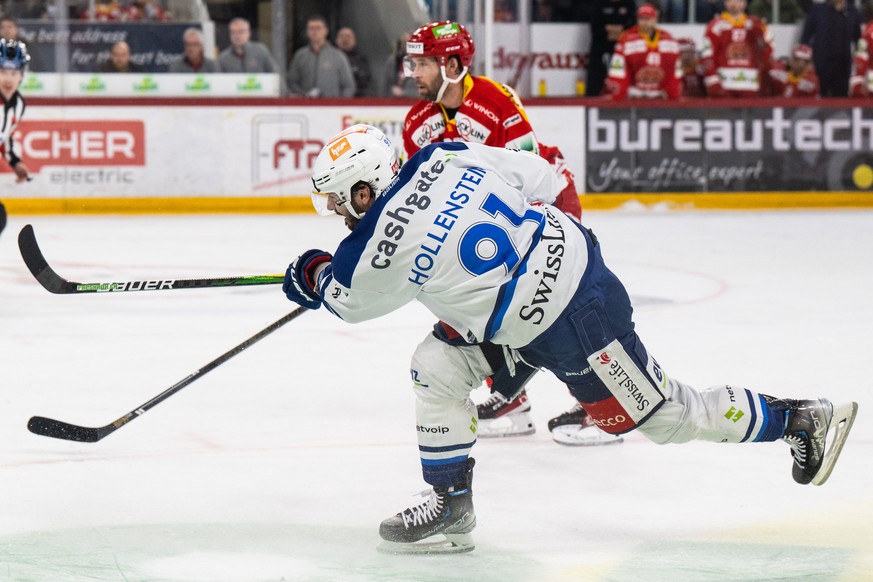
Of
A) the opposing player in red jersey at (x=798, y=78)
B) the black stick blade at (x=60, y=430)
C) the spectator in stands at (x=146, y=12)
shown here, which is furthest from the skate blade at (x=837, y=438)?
the opposing player in red jersey at (x=798, y=78)

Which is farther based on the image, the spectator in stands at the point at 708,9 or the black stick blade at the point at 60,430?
the spectator in stands at the point at 708,9

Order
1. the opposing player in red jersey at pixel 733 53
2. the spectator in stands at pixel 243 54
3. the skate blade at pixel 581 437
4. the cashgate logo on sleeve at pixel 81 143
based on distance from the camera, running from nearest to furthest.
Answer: the skate blade at pixel 581 437 < the cashgate logo on sleeve at pixel 81 143 < the spectator in stands at pixel 243 54 < the opposing player in red jersey at pixel 733 53

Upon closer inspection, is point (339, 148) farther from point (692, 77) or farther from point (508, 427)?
point (692, 77)

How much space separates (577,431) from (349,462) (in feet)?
2.21

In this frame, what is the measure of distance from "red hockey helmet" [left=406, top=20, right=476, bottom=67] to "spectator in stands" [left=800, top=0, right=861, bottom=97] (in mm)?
8408

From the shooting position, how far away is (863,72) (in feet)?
38.4

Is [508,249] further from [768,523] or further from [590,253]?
[768,523]

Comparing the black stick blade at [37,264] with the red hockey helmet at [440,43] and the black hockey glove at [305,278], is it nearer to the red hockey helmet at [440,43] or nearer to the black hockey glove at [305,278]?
the black hockey glove at [305,278]

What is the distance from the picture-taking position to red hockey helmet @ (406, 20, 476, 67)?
4016 millimetres

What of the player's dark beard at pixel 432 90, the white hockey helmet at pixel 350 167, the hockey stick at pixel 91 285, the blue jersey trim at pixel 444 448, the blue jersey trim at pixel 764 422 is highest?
the player's dark beard at pixel 432 90

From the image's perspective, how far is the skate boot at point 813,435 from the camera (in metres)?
3.10

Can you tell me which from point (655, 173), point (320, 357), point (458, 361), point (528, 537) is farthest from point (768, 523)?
point (655, 173)

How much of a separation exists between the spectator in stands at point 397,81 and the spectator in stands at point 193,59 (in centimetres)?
128

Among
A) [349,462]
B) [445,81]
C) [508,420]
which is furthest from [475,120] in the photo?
[349,462]
